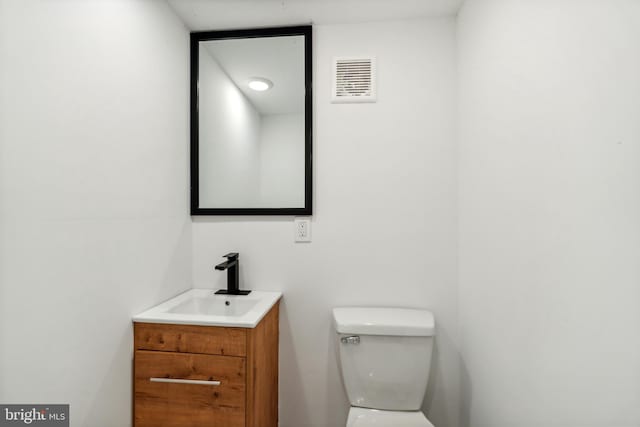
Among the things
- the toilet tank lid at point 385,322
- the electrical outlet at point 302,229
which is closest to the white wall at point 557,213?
the toilet tank lid at point 385,322

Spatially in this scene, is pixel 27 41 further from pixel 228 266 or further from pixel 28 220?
pixel 228 266

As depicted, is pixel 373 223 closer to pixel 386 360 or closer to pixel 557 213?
pixel 386 360

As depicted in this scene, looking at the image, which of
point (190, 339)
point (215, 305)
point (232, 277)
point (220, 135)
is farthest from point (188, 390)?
point (220, 135)

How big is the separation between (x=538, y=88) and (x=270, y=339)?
1.44m

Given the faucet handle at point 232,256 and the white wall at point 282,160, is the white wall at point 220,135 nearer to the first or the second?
the white wall at point 282,160

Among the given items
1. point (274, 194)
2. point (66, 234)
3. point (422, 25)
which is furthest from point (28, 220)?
point (422, 25)

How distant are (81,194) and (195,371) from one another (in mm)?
771

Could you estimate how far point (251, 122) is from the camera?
1.63 m

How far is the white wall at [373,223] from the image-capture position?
5.05 feet

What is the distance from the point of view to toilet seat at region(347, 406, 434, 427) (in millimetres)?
1245

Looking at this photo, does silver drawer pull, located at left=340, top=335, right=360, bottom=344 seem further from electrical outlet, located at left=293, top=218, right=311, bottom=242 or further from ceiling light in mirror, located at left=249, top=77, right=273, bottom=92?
ceiling light in mirror, located at left=249, top=77, right=273, bottom=92

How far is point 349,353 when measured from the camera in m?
1.36

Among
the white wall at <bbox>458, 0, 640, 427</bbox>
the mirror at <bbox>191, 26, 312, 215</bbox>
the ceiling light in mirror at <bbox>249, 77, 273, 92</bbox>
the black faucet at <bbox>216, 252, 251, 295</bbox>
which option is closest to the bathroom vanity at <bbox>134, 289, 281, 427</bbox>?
the black faucet at <bbox>216, 252, 251, 295</bbox>

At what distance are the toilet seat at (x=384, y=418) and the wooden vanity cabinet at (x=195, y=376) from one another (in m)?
0.43
